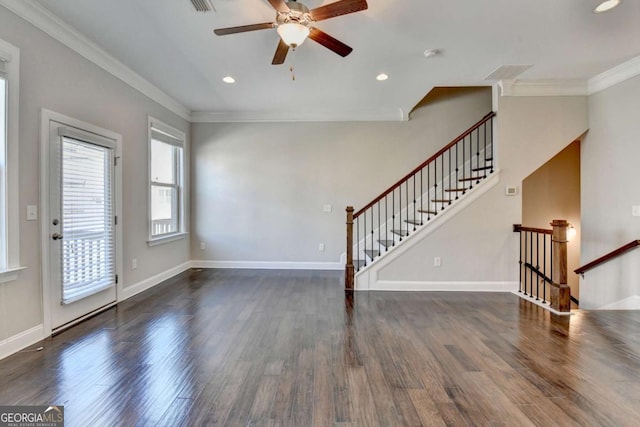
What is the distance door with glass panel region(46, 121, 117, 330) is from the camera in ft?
9.53

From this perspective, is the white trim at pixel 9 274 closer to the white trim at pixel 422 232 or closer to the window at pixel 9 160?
the window at pixel 9 160

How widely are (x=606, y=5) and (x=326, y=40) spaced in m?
2.32

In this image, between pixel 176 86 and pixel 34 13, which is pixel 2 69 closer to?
pixel 34 13

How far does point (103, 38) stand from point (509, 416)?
180 inches

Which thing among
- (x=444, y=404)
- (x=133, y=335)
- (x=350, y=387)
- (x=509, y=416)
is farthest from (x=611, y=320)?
(x=133, y=335)

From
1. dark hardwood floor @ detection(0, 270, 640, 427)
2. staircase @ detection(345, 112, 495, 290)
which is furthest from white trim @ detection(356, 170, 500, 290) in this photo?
staircase @ detection(345, 112, 495, 290)

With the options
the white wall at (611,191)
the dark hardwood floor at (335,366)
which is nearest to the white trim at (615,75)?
the white wall at (611,191)

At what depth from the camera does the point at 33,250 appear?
8.86ft

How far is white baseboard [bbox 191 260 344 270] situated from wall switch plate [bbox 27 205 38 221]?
3150 mm

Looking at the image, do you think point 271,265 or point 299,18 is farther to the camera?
point 271,265

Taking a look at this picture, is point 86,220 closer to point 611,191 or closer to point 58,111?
point 58,111

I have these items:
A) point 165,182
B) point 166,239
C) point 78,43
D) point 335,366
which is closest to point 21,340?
point 166,239

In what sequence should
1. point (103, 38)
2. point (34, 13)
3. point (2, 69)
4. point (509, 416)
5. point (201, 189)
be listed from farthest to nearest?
point (201, 189), point (103, 38), point (34, 13), point (2, 69), point (509, 416)

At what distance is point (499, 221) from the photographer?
14.3 feet
